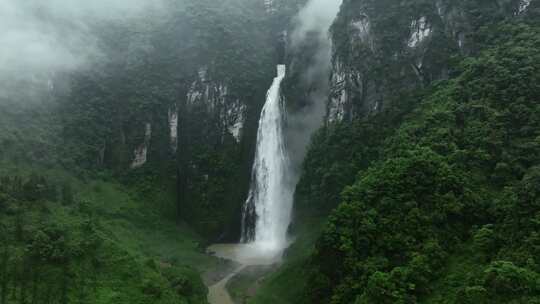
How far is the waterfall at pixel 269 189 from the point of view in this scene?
44906 mm

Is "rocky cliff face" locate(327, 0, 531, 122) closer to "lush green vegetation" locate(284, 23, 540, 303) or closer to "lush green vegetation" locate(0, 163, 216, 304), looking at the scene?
"lush green vegetation" locate(284, 23, 540, 303)

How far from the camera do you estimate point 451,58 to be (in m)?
40.3

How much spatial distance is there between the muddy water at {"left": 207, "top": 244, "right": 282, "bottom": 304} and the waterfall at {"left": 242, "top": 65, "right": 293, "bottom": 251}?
3.27 feet

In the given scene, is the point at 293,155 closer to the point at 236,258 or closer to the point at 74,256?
the point at 236,258

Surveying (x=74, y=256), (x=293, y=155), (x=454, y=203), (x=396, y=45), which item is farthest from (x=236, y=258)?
(x=396, y=45)

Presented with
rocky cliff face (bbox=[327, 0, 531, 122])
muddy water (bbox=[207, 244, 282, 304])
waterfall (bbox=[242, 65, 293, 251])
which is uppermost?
rocky cliff face (bbox=[327, 0, 531, 122])

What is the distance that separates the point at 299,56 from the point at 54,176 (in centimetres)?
2501

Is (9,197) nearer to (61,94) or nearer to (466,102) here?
(61,94)

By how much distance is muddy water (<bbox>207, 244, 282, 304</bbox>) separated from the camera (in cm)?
3394

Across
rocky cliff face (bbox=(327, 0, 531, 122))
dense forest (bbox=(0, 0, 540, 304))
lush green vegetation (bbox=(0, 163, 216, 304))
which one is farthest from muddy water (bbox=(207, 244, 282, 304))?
rocky cliff face (bbox=(327, 0, 531, 122))

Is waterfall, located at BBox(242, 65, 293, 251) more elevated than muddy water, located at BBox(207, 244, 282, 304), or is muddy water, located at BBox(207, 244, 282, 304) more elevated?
waterfall, located at BBox(242, 65, 293, 251)

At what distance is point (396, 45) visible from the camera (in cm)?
4397

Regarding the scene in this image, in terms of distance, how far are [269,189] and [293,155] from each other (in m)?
4.01

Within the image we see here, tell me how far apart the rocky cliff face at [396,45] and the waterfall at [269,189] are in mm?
6079
